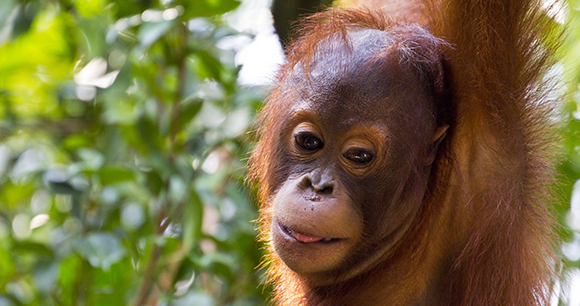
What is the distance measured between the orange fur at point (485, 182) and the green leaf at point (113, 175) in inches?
46.3

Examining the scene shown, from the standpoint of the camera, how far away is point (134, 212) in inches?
176

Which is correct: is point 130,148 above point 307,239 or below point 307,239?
below

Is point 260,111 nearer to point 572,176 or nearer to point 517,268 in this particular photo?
point 517,268

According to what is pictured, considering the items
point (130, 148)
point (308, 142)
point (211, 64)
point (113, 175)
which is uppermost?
point (308, 142)

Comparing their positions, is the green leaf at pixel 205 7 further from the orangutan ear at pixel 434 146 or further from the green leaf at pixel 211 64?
the orangutan ear at pixel 434 146

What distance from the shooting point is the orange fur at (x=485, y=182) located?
6.78 ft

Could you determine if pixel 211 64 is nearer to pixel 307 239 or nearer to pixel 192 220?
pixel 192 220

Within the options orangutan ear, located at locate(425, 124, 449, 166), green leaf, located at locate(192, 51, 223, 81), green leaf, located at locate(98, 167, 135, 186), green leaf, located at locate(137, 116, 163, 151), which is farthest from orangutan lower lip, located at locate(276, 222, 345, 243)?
green leaf, located at locate(192, 51, 223, 81)

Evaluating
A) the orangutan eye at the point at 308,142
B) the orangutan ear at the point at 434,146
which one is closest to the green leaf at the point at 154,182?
the orangutan eye at the point at 308,142

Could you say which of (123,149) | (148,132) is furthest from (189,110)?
(123,149)

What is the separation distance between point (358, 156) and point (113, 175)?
142 cm

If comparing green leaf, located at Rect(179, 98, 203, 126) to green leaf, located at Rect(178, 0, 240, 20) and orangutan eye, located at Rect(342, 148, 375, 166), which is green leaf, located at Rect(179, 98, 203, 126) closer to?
green leaf, located at Rect(178, 0, 240, 20)

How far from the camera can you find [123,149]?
11.9ft

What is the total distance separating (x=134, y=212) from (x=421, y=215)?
284 centimetres
